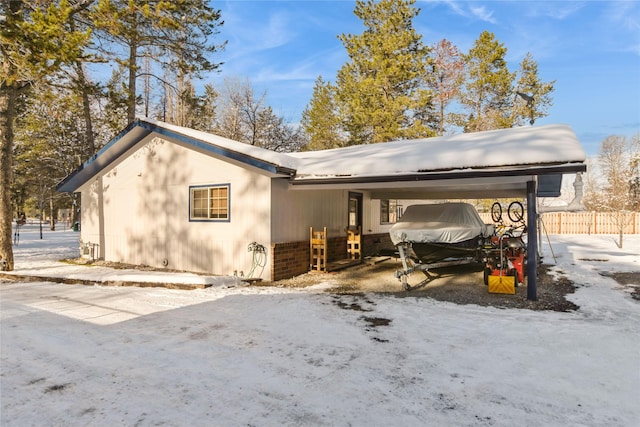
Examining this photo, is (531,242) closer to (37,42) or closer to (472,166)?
(472,166)

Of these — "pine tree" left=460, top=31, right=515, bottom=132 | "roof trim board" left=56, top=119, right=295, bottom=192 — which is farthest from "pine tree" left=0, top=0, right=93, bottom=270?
"pine tree" left=460, top=31, right=515, bottom=132

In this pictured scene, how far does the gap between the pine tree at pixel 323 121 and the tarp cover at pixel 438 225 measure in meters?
19.5

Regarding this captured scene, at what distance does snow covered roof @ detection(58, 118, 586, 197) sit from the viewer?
21.8ft

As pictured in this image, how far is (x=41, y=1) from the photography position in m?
10.0

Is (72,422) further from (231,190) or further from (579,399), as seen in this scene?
(231,190)

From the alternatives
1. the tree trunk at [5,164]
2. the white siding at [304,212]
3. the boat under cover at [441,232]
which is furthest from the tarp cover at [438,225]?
the tree trunk at [5,164]

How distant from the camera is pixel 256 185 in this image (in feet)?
30.7

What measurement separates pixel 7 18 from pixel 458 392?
1170 centimetres

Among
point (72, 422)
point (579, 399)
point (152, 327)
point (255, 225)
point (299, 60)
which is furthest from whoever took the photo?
point (299, 60)

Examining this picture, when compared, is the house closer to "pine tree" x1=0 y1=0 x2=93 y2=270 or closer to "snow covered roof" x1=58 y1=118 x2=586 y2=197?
"snow covered roof" x1=58 y1=118 x2=586 y2=197

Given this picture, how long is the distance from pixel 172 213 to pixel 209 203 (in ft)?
5.01

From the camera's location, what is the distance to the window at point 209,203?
394 inches

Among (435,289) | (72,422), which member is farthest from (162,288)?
(435,289)

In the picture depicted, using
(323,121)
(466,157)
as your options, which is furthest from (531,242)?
(323,121)
